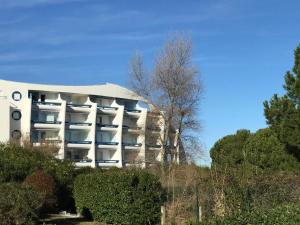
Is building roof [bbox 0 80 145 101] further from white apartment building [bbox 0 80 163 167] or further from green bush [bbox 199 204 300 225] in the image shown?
green bush [bbox 199 204 300 225]

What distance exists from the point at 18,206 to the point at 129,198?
3784 mm

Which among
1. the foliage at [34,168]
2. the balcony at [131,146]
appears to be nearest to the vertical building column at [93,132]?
the balcony at [131,146]

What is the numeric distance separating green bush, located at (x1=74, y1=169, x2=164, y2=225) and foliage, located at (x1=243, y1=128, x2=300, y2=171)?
3864 millimetres

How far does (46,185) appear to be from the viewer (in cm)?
2248

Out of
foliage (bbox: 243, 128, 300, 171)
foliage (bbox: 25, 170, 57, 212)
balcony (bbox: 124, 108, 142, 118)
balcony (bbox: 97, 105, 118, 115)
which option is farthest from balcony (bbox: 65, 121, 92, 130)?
foliage (bbox: 25, 170, 57, 212)

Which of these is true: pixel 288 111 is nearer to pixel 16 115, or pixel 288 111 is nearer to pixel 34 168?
pixel 34 168

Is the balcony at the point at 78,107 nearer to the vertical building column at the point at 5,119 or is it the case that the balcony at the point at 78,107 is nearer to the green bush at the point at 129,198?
the vertical building column at the point at 5,119

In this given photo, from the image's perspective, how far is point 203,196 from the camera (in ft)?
54.6

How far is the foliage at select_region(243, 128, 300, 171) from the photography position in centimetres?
2288

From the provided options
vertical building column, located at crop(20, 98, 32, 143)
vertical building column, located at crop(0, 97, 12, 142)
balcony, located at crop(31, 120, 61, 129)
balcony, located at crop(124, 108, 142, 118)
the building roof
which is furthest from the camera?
balcony, located at crop(124, 108, 142, 118)

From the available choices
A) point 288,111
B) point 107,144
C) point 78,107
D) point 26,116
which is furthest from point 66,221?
point 107,144

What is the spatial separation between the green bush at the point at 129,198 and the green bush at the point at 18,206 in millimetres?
2694

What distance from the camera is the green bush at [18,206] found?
1764cm

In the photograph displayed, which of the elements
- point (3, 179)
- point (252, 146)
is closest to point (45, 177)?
point (3, 179)
